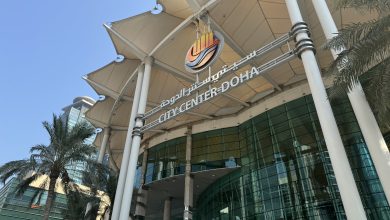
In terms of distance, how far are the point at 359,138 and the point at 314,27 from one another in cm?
863

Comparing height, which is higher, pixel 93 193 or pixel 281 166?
pixel 281 166

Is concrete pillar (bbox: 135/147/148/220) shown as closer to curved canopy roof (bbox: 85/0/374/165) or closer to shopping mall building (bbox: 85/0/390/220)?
shopping mall building (bbox: 85/0/390/220)

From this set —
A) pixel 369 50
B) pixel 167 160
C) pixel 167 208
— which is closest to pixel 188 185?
pixel 167 160

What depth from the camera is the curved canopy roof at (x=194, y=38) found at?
21.8 meters

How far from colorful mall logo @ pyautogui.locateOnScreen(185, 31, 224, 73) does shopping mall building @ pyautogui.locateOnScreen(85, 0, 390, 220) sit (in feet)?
0.25

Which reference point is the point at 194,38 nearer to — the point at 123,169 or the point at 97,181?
the point at 123,169

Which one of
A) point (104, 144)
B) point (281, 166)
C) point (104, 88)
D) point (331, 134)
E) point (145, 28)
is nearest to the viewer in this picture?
point (331, 134)

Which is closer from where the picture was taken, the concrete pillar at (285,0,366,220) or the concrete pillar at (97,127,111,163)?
the concrete pillar at (285,0,366,220)

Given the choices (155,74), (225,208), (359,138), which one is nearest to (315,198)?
(359,138)

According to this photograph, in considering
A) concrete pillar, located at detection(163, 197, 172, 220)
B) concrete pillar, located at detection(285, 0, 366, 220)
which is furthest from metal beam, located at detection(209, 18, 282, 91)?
concrete pillar, located at detection(163, 197, 172, 220)

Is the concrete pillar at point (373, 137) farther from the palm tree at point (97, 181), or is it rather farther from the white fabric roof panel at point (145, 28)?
the white fabric roof panel at point (145, 28)

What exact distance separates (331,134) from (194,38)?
17.0m

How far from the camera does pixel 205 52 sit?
1791 cm

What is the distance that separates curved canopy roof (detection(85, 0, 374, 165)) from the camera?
21.8 meters
